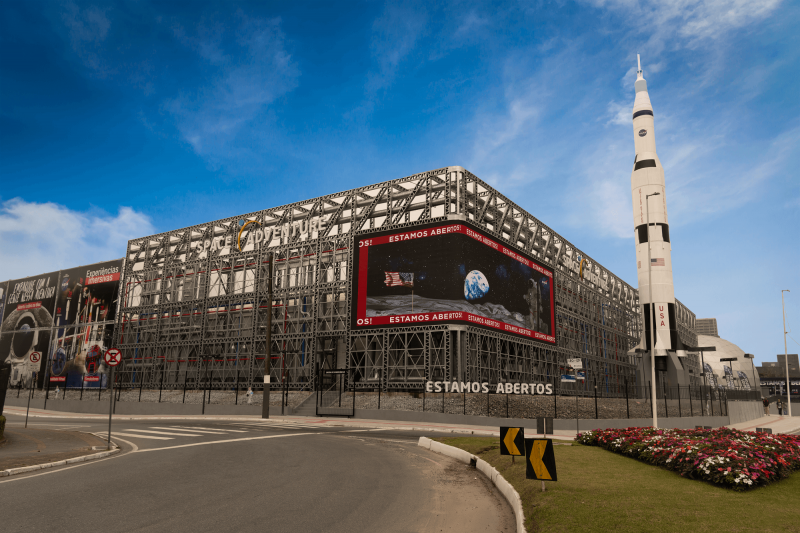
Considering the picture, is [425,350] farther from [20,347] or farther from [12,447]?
[20,347]

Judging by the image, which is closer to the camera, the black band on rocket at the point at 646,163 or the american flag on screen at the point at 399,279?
the american flag on screen at the point at 399,279

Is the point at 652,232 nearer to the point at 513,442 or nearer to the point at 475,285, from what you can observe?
the point at 475,285

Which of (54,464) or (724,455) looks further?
(54,464)

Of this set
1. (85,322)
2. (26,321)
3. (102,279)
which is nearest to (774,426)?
(102,279)

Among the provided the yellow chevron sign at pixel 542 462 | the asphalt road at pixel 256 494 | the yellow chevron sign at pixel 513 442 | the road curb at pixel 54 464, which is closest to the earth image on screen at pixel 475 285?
the asphalt road at pixel 256 494

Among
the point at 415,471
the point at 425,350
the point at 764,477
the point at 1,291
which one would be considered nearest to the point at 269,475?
the point at 415,471

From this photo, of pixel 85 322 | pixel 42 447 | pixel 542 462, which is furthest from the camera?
pixel 85 322

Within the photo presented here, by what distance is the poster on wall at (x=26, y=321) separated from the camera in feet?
243

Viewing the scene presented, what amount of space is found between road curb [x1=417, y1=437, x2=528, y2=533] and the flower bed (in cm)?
340

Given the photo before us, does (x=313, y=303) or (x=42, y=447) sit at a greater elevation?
(x=313, y=303)

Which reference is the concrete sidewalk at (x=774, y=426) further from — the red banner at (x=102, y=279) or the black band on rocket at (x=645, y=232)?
the red banner at (x=102, y=279)

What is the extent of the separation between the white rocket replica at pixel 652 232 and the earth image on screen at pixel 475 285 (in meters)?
18.6

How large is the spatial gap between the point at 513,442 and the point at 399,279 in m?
35.2

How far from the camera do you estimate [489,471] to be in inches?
494
